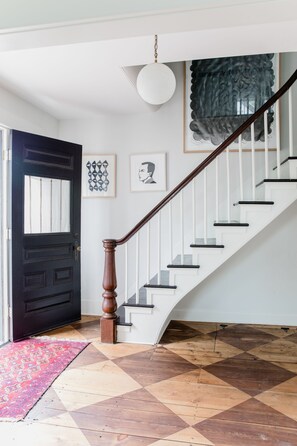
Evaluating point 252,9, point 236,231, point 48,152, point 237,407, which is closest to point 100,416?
point 237,407

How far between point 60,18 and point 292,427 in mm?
2547

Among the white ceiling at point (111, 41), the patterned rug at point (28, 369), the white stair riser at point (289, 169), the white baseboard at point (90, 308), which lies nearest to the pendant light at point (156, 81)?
the white ceiling at point (111, 41)

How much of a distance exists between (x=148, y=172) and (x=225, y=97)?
1279 millimetres

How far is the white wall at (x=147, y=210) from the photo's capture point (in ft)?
12.0

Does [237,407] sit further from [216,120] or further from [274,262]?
[216,120]

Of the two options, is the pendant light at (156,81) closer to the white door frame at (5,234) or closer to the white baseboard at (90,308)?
the white door frame at (5,234)

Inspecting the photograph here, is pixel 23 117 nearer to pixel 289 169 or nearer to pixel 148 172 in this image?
pixel 148 172

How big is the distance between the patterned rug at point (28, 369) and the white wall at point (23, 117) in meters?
2.21

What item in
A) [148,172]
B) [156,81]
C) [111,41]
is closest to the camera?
[156,81]

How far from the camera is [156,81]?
2.15m

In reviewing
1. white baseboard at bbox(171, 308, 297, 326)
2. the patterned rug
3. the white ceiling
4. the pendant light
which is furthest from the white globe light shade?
white baseboard at bbox(171, 308, 297, 326)

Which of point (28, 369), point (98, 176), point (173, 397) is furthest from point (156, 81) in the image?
point (28, 369)

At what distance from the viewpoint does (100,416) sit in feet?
6.46

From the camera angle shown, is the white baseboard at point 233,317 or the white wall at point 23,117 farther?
the white baseboard at point 233,317
